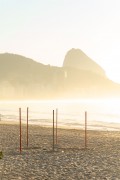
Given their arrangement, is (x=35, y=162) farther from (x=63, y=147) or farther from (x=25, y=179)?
(x=63, y=147)

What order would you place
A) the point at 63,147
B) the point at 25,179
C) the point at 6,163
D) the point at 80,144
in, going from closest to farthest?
the point at 25,179 → the point at 6,163 → the point at 63,147 → the point at 80,144

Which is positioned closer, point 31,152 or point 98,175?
point 98,175

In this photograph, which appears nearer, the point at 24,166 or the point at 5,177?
the point at 5,177

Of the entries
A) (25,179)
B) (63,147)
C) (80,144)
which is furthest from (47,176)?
(80,144)

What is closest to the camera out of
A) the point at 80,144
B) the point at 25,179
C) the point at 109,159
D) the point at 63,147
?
the point at 25,179

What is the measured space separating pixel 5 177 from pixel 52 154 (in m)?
7.39

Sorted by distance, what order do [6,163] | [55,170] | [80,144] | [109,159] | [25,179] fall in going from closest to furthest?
[25,179] → [55,170] → [6,163] → [109,159] → [80,144]

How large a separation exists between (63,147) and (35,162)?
6749mm

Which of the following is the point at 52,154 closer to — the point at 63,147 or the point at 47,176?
the point at 63,147

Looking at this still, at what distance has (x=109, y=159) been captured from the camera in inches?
942

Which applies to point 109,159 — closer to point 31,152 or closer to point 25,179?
point 31,152

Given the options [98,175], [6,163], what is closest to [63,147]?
[6,163]

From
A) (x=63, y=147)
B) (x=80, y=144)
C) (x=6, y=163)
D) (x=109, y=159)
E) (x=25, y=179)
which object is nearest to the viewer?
(x=25, y=179)

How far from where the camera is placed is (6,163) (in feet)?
72.7
